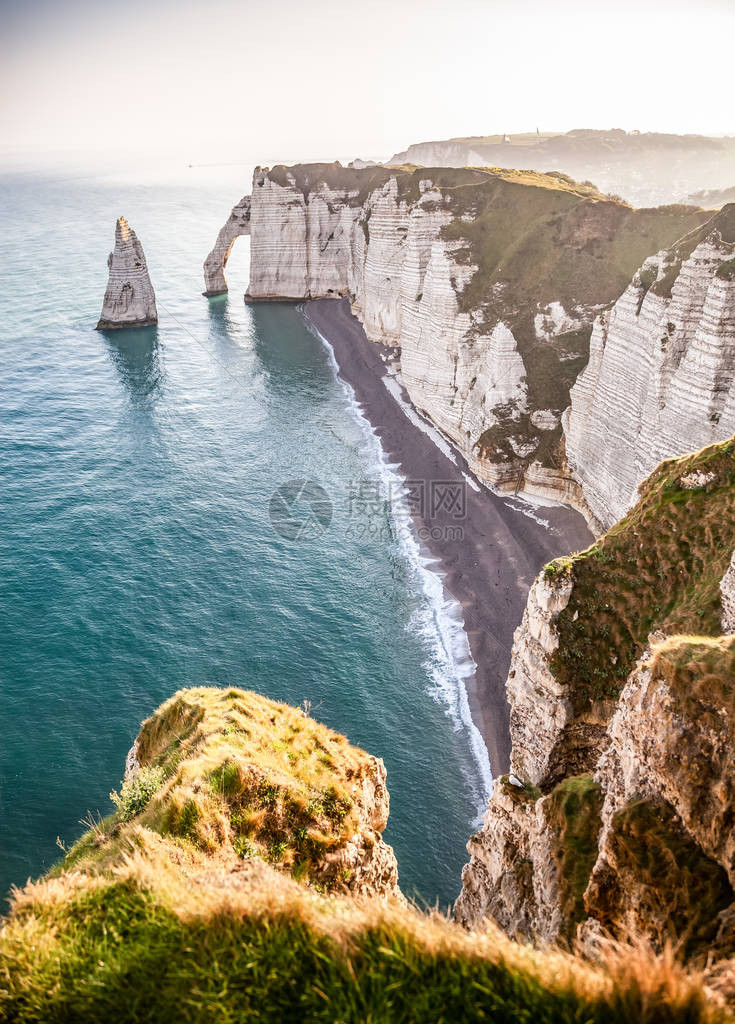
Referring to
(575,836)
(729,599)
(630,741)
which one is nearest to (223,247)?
(729,599)

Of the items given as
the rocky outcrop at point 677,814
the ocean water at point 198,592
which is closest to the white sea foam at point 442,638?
the ocean water at point 198,592

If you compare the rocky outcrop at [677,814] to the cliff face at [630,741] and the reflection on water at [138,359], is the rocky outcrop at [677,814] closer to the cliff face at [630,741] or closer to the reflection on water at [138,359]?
the cliff face at [630,741]

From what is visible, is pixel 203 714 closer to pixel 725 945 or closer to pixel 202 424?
pixel 725 945

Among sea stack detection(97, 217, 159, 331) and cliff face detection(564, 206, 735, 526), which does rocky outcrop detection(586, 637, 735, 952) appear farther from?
sea stack detection(97, 217, 159, 331)

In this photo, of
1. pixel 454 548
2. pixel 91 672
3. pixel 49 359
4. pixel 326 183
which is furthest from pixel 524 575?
pixel 326 183

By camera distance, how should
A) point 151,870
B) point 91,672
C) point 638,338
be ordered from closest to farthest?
point 151,870 → point 91,672 → point 638,338

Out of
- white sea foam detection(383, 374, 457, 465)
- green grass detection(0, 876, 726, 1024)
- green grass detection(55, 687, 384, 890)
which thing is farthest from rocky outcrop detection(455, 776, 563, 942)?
white sea foam detection(383, 374, 457, 465)
